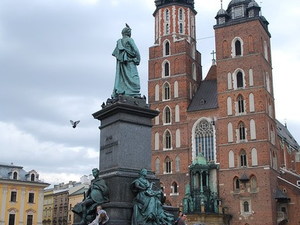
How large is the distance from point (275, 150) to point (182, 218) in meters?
30.6

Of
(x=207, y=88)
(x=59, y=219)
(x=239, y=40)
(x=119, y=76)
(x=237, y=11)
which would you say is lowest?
(x=59, y=219)

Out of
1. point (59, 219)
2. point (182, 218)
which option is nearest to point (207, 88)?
point (59, 219)

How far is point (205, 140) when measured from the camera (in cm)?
3891

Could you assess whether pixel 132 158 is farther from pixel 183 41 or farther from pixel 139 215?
pixel 183 41

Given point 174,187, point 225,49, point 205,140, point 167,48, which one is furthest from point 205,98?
point 174,187

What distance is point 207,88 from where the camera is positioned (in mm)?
42719

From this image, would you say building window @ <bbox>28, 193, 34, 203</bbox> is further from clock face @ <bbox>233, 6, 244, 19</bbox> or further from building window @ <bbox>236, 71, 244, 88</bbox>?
clock face @ <bbox>233, 6, 244, 19</bbox>

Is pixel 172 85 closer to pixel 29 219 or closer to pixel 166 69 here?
pixel 166 69

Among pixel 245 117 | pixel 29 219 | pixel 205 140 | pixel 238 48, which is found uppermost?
pixel 238 48

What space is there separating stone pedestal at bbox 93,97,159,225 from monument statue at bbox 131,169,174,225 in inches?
10.9

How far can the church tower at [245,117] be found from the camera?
117 feet

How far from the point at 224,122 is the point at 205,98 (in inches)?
144

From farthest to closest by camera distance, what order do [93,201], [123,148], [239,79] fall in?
[239,79], [123,148], [93,201]

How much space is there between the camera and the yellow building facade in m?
39.2
